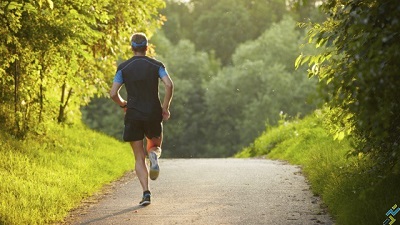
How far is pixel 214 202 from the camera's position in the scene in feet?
28.6

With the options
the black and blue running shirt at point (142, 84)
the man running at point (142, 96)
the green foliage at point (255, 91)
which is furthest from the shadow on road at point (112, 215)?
the green foliage at point (255, 91)

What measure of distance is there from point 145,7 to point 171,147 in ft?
146

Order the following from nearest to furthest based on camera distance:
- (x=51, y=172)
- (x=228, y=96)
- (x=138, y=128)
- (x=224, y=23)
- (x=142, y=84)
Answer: (x=142, y=84) < (x=138, y=128) < (x=51, y=172) < (x=228, y=96) < (x=224, y=23)

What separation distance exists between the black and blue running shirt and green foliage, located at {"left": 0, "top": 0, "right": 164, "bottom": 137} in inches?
53.1

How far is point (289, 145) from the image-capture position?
1944cm

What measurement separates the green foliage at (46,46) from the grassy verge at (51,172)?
27.9 inches

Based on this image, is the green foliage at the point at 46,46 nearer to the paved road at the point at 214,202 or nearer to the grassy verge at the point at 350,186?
the paved road at the point at 214,202

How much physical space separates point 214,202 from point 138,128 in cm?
136

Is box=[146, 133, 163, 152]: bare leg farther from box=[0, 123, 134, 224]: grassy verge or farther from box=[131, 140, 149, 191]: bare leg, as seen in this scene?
box=[0, 123, 134, 224]: grassy verge

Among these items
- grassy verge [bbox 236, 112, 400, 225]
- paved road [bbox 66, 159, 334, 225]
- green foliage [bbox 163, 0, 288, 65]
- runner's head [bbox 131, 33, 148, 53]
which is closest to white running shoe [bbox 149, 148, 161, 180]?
paved road [bbox 66, 159, 334, 225]

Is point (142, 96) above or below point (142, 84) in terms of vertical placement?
below

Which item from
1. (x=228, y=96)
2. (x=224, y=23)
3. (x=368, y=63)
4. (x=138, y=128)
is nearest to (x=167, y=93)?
(x=138, y=128)

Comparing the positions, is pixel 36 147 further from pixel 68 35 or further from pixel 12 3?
pixel 12 3

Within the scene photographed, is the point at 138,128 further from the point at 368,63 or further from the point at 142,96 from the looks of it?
the point at 368,63
